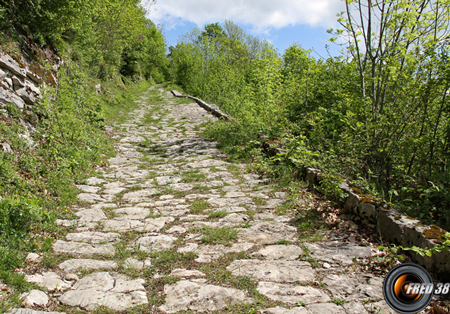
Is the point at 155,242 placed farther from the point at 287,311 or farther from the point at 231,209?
the point at 287,311

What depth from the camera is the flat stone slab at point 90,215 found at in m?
4.09

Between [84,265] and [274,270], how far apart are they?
1.87m

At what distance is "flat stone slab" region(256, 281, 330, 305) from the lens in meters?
2.43

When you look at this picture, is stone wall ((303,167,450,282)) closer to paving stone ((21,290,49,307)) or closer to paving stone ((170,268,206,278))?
paving stone ((170,268,206,278))

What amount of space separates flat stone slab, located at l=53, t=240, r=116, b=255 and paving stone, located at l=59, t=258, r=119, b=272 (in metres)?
0.17

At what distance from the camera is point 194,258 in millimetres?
3186

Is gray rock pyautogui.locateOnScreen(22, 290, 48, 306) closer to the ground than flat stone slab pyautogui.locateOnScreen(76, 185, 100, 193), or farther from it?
farther from it

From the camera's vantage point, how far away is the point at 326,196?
4516 millimetres

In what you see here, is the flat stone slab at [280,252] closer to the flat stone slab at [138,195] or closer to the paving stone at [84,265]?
the paving stone at [84,265]

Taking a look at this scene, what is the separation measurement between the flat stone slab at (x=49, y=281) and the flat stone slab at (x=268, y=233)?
189 cm

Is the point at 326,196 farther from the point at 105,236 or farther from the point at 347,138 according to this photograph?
the point at 105,236

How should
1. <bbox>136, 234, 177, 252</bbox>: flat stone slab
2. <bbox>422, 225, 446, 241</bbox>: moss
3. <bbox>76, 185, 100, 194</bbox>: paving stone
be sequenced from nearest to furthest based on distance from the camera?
<bbox>422, 225, 446, 241</bbox>: moss
<bbox>136, 234, 177, 252</bbox>: flat stone slab
<bbox>76, 185, 100, 194</bbox>: paving stone

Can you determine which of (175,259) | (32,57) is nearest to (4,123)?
(32,57)

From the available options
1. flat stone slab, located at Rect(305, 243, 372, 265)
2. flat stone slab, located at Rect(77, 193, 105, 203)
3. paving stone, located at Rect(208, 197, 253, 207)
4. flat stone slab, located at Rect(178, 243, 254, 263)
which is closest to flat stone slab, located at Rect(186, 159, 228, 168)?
paving stone, located at Rect(208, 197, 253, 207)
